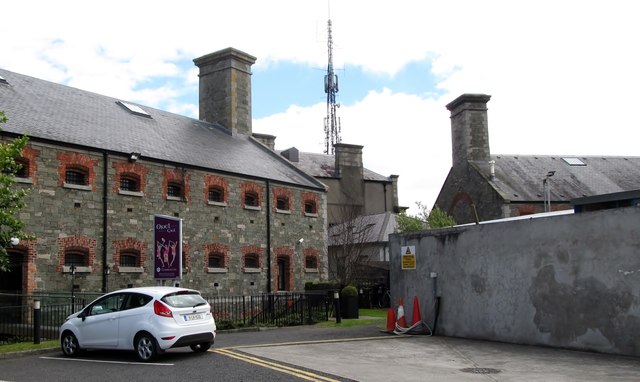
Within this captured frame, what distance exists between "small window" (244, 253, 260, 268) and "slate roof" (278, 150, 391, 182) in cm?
1812

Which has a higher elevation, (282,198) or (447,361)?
(282,198)

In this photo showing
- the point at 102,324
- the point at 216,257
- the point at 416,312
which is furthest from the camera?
the point at 216,257

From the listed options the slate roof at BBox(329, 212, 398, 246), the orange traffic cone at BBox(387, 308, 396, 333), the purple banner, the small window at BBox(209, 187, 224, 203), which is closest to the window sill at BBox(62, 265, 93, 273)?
the purple banner

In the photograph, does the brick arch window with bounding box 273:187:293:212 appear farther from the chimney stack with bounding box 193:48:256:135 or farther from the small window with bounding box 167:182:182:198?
the chimney stack with bounding box 193:48:256:135

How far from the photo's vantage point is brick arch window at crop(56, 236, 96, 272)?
862 inches

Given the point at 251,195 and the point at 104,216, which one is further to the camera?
the point at 251,195

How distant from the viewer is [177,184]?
26.8 m

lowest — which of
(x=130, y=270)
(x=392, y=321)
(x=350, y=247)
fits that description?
(x=392, y=321)

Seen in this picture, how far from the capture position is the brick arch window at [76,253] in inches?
862

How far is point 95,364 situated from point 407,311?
957 cm

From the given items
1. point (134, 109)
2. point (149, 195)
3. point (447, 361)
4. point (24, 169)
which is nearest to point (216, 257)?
point (149, 195)

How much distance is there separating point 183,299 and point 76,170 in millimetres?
12253

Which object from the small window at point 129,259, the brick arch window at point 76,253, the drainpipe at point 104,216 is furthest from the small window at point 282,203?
the brick arch window at point 76,253

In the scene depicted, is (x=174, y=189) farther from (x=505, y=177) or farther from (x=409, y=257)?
(x=505, y=177)
